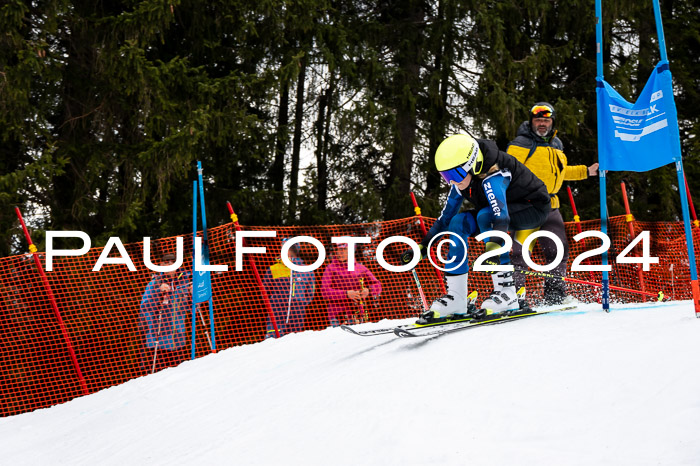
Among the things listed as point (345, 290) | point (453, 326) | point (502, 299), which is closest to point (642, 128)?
point (502, 299)

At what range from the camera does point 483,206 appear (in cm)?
618

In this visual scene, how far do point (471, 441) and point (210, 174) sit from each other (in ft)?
33.5

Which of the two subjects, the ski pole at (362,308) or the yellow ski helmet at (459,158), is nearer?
the yellow ski helmet at (459,158)

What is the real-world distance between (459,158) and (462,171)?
0.43 ft

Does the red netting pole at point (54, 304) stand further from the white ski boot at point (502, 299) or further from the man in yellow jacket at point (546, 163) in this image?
the man in yellow jacket at point (546, 163)

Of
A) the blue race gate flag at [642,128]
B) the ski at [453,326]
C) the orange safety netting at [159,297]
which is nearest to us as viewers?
the blue race gate flag at [642,128]

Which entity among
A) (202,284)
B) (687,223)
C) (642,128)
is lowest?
(202,284)

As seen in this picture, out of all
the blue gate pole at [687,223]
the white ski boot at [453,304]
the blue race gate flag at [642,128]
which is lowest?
the white ski boot at [453,304]

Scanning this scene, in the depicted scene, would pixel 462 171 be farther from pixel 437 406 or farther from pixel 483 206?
pixel 437 406

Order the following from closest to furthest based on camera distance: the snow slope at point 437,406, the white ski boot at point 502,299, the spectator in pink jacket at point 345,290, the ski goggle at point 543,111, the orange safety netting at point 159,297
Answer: the snow slope at point 437,406, the white ski boot at point 502,299, the ski goggle at point 543,111, the spectator in pink jacket at point 345,290, the orange safety netting at point 159,297

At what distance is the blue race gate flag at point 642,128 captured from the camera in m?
5.62

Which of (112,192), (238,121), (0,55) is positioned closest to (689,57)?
(238,121)

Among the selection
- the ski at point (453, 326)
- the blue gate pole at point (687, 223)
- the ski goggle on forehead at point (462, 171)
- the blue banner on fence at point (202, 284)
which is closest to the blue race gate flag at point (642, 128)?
the blue gate pole at point (687, 223)

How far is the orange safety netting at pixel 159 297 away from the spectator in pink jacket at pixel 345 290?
0.26 ft
